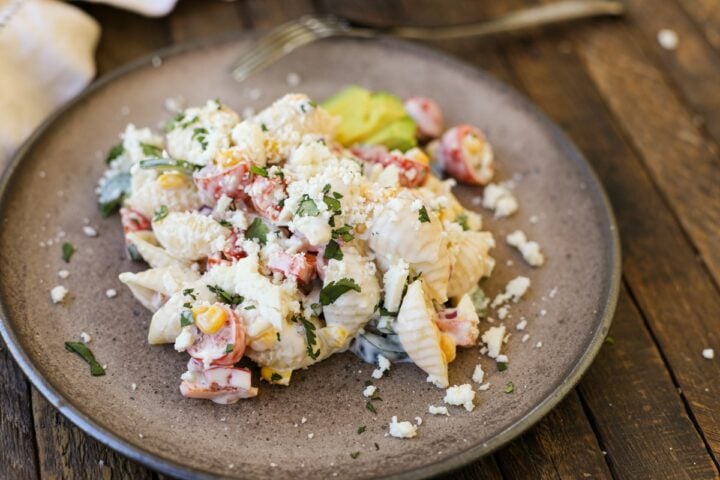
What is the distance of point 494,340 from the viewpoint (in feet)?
5.80

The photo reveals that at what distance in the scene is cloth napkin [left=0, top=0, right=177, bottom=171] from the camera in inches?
86.8

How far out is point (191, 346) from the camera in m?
1.62

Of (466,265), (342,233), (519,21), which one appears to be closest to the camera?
(342,233)

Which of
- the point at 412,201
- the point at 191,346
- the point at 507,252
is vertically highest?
the point at 412,201

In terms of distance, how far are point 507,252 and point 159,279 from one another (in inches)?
33.4

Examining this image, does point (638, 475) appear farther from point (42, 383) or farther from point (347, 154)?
point (42, 383)

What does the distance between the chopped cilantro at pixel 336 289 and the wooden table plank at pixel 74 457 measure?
507 mm

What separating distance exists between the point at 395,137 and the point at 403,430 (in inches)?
33.0

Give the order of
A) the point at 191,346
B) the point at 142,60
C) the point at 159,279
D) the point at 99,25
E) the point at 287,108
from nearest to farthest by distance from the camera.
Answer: the point at 191,346
the point at 159,279
the point at 287,108
the point at 142,60
the point at 99,25

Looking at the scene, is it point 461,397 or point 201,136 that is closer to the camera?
point 461,397

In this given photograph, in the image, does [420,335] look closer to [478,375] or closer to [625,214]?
[478,375]

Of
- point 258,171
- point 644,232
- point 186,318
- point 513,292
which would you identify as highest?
point 258,171

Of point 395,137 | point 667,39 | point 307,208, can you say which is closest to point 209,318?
point 307,208

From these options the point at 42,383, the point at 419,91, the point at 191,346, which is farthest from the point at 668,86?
the point at 42,383
